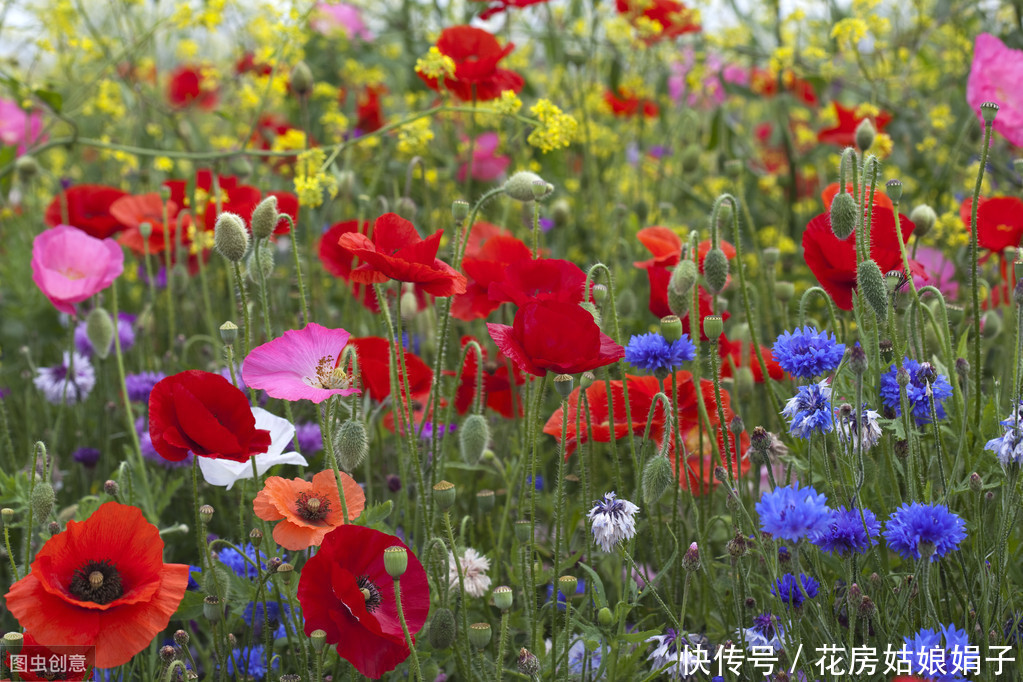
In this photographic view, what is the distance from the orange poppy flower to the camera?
53.2 inches

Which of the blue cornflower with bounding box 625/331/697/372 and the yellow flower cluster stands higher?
the yellow flower cluster

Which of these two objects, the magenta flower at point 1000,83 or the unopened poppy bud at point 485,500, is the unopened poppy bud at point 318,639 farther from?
the magenta flower at point 1000,83

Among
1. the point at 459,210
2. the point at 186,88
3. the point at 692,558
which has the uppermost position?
the point at 186,88

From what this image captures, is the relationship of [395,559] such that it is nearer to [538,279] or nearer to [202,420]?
[202,420]

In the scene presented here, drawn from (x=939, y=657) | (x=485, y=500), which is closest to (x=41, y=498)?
(x=485, y=500)

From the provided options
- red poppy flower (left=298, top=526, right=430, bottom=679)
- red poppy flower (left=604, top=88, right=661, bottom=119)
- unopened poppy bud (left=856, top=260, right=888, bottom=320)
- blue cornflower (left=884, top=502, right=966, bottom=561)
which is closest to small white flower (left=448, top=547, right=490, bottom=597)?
red poppy flower (left=298, top=526, right=430, bottom=679)

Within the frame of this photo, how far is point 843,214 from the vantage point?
1.52 meters


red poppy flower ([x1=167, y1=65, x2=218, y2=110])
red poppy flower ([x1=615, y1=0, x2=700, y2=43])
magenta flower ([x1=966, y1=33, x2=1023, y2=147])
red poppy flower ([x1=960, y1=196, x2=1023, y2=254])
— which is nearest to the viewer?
red poppy flower ([x1=960, y1=196, x2=1023, y2=254])

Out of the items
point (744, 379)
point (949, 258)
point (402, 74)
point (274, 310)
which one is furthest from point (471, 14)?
point (744, 379)

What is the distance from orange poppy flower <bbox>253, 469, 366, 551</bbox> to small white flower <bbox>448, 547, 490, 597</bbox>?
9.4 inches

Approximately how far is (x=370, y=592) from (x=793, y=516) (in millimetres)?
602

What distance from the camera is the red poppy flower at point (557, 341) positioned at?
4.41 ft

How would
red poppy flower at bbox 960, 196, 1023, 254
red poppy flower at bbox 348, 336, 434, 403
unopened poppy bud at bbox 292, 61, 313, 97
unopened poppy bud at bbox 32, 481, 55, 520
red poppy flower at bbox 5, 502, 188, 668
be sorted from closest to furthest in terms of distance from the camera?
red poppy flower at bbox 5, 502, 188, 668, unopened poppy bud at bbox 32, 481, 55, 520, red poppy flower at bbox 348, 336, 434, 403, red poppy flower at bbox 960, 196, 1023, 254, unopened poppy bud at bbox 292, 61, 313, 97

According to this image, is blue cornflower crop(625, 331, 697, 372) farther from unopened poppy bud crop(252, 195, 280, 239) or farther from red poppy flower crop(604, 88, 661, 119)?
red poppy flower crop(604, 88, 661, 119)
